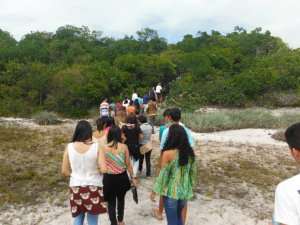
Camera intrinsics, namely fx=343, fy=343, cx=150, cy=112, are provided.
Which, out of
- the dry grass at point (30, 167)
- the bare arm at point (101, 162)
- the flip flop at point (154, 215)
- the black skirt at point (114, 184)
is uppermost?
→ the bare arm at point (101, 162)

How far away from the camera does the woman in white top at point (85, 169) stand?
3387mm

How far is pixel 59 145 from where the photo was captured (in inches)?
407

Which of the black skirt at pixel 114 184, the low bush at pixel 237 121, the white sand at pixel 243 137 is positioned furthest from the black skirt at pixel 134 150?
the low bush at pixel 237 121

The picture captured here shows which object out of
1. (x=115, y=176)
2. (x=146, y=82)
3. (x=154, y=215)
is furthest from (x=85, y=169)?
(x=146, y=82)

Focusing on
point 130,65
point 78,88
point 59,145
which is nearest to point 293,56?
point 130,65

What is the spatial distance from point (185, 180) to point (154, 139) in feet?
24.8

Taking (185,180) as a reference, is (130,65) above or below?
above

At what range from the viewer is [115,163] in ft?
13.2

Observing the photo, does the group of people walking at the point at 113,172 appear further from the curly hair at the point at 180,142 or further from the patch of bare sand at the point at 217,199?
the patch of bare sand at the point at 217,199

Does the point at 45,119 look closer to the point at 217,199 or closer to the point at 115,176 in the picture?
the point at 217,199

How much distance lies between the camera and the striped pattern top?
402cm

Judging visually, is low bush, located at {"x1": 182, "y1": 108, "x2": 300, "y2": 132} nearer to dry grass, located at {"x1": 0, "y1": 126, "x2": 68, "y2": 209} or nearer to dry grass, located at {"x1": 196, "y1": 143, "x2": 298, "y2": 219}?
dry grass, located at {"x1": 196, "y1": 143, "x2": 298, "y2": 219}

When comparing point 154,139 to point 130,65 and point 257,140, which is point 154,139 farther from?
point 130,65

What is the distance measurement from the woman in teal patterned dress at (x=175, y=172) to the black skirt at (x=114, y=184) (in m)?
0.52
